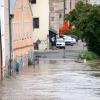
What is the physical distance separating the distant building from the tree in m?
9.16

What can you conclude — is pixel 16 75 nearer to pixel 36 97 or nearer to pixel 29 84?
pixel 29 84

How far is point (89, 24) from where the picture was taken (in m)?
74.2

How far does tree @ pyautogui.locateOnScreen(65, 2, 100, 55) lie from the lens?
244ft

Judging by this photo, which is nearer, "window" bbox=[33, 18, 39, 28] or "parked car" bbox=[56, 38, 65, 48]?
"window" bbox=[33, 18, 39, 28]

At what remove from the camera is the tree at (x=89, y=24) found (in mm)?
74375

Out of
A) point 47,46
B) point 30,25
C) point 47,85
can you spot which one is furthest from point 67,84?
point 47,46

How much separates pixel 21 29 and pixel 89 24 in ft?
52.1

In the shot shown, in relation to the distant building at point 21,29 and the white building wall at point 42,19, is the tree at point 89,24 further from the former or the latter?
the white building wall at point 42,19

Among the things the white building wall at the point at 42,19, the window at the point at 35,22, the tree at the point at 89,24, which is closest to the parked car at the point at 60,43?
the white building wall at the point at 42,19

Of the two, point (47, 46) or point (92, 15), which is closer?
point (92, 15)

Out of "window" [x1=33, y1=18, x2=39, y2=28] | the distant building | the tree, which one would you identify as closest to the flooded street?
the distant building

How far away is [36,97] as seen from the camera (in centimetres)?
3044

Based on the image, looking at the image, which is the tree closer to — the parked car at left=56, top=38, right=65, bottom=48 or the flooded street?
the parked car at left=56, top=38, right=65, bottom=48

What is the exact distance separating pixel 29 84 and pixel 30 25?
92.9 feet
